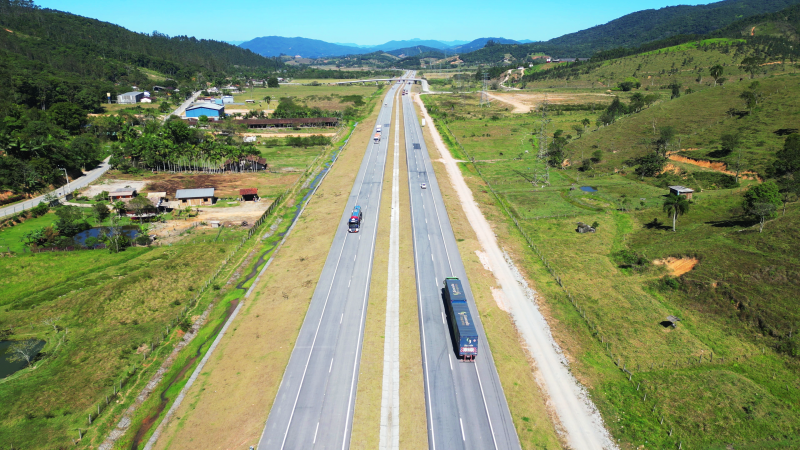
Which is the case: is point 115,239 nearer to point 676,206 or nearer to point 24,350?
point 24,350

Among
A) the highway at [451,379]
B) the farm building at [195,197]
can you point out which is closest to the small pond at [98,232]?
the farm building at [195,197]

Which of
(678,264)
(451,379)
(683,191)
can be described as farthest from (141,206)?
(683,191)

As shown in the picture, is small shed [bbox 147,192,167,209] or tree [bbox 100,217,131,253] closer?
tree [bbox 100,217,131,253]

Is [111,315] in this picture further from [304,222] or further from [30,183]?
[30,183]

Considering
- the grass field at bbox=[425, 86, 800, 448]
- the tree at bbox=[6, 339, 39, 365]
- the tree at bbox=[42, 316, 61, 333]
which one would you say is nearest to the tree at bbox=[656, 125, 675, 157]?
the grass field at bbox=[425, 86, 800, 448]

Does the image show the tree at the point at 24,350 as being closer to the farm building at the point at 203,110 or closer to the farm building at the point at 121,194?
the farm building at the point at 121,194

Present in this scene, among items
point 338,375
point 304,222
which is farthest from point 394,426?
point 304,222

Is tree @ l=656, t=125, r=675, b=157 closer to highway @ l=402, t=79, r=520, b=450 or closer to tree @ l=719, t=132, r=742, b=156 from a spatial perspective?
tree @ l=719, t=132, r=742, b=156
